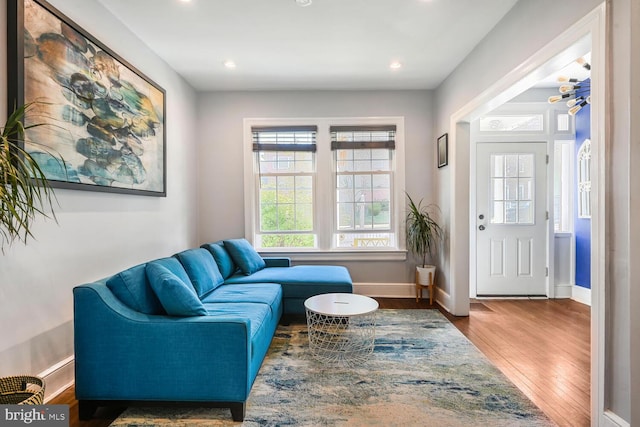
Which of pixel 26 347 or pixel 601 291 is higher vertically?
pixel 601 291

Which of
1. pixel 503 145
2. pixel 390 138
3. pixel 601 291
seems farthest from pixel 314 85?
pixel 601 291

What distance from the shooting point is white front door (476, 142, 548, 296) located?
13.9 ft

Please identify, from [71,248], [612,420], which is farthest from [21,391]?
[612,420]

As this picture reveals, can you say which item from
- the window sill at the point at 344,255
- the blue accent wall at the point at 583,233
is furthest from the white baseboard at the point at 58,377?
the blue accent wall at the point at 583,233

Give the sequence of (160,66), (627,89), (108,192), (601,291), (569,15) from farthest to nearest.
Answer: (160,66) < (108,192) < (569,15) < (601,291) < (627,89)

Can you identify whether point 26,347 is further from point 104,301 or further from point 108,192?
point 108,192

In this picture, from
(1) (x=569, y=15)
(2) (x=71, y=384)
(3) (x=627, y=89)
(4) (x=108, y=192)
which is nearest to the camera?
(3) (x=627, y=89)

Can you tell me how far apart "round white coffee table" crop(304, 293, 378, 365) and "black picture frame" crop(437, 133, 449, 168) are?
199 cm

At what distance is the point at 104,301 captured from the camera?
175 cm

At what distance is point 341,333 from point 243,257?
1.34 metres

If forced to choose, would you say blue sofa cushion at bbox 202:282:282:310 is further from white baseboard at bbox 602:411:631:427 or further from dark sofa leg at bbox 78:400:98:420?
white baseboard at bbox 602:411:631:427

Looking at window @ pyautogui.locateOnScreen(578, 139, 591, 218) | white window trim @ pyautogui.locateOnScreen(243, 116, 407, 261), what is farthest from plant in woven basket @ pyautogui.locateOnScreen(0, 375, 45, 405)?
window @ pyautogui.locateOnScreen(578, 139, 591, 218)

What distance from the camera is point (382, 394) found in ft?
6.56

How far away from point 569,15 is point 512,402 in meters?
2.26
